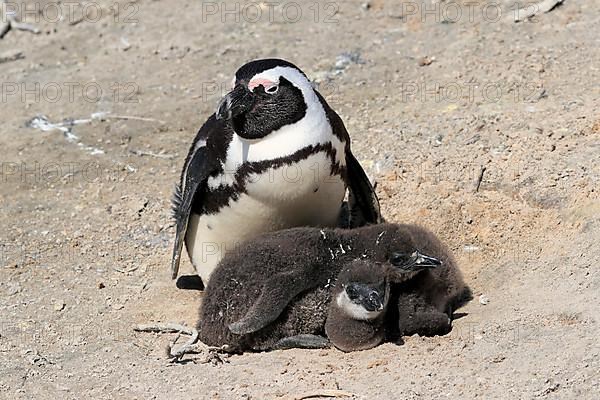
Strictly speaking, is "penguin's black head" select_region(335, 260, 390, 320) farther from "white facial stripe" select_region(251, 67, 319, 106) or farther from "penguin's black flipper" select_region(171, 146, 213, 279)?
"penguin's black flipper" select_region(171, 146, 213, 279)

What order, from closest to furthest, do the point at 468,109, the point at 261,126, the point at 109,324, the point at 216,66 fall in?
the point at 261,126, the point at 109,324, the point at 468,109, the point at 216,66

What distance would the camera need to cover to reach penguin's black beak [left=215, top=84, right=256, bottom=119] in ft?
17.8

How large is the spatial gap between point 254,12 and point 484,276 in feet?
16.0

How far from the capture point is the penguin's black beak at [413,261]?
5133mm

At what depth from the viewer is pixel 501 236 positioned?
6172 mm

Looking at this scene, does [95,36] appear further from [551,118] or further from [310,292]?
[310,292]

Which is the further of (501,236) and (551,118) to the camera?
(551,118)

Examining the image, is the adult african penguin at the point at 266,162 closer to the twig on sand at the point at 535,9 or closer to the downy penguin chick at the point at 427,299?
the downy penguin chick at the point at 427,299

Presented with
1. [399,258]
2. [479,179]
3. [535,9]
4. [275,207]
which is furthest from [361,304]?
[535,9]

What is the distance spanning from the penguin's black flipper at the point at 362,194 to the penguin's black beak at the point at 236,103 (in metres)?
0.81

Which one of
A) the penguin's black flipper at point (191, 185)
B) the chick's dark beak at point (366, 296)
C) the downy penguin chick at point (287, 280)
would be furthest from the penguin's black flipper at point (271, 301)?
the penguin's black flipper at point (191, 185)

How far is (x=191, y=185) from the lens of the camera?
5.91 meters

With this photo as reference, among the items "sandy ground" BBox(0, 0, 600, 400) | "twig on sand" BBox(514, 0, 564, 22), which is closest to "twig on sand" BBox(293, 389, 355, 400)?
"sandy ground" BBox(0, 0, 600, 400)

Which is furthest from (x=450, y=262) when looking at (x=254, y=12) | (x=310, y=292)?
(x=254, y=12)
